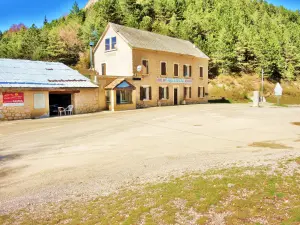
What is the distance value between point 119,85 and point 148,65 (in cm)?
566

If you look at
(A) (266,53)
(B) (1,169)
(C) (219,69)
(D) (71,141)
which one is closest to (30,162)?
(B) (1,169)

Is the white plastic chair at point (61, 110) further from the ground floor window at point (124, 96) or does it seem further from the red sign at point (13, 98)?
the ground floor window at point (124, 96)

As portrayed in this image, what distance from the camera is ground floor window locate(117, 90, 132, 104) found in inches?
1013

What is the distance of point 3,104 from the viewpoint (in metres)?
18.4

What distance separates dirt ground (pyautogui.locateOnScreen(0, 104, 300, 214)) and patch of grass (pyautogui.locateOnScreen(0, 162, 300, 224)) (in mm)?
559

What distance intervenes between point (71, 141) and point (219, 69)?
1787 inches

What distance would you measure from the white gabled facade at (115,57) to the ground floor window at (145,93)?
2.19 metres

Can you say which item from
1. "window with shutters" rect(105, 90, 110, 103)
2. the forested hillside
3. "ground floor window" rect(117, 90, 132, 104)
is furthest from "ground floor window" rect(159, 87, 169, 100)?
the forested hillside

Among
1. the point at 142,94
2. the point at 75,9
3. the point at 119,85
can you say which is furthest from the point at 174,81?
the point at 75,9

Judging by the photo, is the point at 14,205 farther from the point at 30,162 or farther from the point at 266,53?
the point at 266,53

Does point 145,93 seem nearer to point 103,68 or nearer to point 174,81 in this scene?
point 174,81

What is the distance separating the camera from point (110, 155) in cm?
906

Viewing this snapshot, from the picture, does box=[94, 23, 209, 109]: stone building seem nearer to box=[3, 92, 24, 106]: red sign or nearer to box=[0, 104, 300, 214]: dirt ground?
box=[3, 92, 24, 106]: red sign

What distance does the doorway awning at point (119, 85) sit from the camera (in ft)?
80.6
